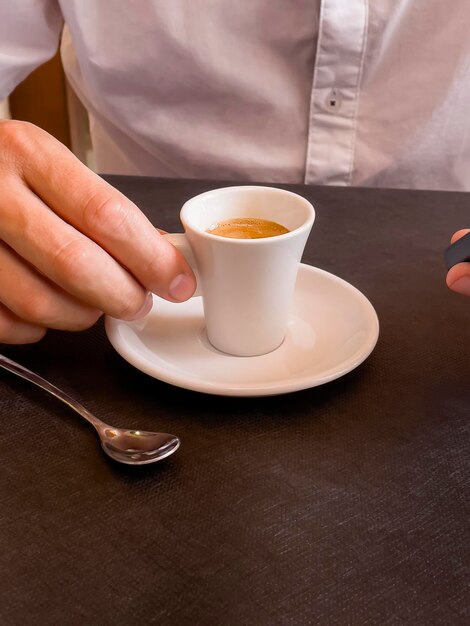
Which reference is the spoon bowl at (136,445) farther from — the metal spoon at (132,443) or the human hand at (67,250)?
the human hand at (67,250)

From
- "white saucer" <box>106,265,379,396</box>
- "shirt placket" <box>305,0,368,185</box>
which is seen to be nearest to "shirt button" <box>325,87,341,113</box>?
"shirt placket" <box>305,0,368,185</box>

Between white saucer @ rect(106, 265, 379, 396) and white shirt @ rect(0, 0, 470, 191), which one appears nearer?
white saucer @ rect(106, 265, 379, 396)

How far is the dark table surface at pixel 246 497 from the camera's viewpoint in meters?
0.38

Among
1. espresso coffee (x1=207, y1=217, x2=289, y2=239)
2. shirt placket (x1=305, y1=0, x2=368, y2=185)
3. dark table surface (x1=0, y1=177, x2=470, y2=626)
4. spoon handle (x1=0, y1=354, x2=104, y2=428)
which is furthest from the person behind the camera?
shirt placket (x1=305, y1=0, x2=368, y2=185)

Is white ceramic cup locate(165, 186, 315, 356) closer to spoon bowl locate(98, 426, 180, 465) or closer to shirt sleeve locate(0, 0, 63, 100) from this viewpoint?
spoon bowl locate(98, 426, 180, 465)

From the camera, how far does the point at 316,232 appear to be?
2.74 ft

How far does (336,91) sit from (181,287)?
0.52 metres

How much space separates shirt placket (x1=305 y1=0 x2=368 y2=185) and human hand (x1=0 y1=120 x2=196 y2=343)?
1.55ft

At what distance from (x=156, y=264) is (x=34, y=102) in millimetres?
1300

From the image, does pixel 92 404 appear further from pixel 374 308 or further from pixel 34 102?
pixel 34 102

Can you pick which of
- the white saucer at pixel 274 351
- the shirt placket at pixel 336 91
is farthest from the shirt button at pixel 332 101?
the white saucer at pixel 274 351

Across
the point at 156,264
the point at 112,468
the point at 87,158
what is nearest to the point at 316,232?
the point at 156,264

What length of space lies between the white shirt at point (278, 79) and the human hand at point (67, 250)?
17.3 inches

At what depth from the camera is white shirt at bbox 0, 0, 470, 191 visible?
0.93 m
